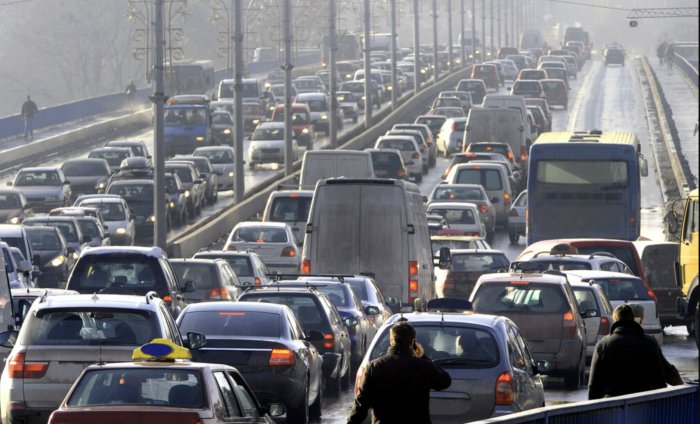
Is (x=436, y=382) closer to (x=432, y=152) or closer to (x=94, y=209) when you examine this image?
(x=94, y=209)

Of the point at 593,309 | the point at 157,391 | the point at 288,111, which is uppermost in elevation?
the point at 288,111

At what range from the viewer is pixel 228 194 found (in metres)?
60.3

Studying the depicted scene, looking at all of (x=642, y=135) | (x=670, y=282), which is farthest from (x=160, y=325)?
(x=642, y=135)

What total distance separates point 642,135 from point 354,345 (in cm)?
6053

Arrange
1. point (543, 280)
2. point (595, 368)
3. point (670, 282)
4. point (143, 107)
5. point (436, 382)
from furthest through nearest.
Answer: point (143, 107)
point (670, 282)
point (543, 280)
point (595, 368)
point (436, 382)

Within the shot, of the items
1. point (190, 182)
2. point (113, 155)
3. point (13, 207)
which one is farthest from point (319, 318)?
point (113, 155)

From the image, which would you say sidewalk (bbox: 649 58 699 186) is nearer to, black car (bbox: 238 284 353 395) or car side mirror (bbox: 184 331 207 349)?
black car (bbox: 238 284 353 395)

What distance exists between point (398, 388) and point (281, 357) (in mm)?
6194

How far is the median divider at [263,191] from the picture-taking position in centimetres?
4316

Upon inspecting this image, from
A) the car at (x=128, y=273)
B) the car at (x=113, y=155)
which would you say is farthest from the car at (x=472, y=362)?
the car at (x=113, y=155)

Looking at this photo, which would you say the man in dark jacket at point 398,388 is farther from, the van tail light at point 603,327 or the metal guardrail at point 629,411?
the van tail light at point 603,327

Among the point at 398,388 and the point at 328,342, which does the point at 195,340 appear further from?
the point at 328,342

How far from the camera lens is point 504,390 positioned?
588 inches

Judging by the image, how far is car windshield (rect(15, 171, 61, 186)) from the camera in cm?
5119
